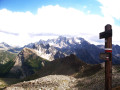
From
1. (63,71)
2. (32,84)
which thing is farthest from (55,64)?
(32,84)

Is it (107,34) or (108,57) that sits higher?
(107,34)

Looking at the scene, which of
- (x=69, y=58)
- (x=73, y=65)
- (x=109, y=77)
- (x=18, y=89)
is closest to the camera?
(x=109, y=77)

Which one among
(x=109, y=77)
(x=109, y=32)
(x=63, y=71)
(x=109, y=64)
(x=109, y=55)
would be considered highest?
(x=109, y=32)

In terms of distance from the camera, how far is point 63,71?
72.9m

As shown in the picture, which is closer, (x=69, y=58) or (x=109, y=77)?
(x=109, y=77)

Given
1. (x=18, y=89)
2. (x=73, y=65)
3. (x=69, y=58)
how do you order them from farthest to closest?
(x=69, y=58) → (x=73, y=65) → (x=18, y=89)

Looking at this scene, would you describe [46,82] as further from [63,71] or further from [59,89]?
[63,71]

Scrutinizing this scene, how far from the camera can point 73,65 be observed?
72.0 meters

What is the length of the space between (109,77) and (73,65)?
205 ft

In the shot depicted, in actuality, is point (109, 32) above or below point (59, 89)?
above

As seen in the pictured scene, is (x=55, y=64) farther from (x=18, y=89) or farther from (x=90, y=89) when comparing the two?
(x=90, y=89)

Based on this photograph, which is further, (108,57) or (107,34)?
(107,34)

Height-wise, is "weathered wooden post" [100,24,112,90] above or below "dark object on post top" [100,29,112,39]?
below

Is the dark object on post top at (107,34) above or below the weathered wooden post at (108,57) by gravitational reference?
above
